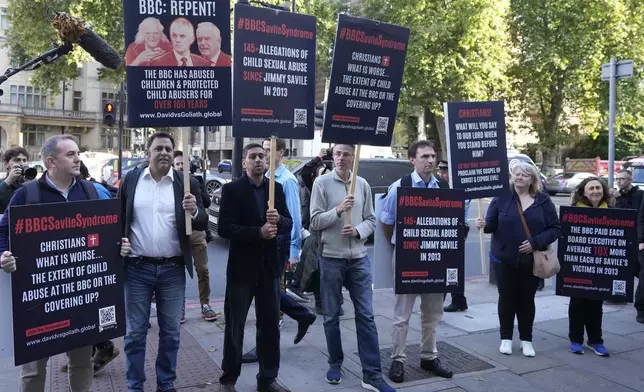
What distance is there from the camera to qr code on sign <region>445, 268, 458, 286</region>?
488 cm

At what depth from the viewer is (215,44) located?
427cm

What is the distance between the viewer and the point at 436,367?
480 cm

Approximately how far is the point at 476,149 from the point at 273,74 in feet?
7.85

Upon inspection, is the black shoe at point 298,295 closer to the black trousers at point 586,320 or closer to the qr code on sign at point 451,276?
the qr code on sign at point 451,276

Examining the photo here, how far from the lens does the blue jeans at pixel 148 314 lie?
401cm

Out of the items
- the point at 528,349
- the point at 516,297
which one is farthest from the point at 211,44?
the point at 528,349

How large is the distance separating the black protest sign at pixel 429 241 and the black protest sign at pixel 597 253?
151cm

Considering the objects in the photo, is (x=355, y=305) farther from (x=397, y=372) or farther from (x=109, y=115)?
(x=109, y=115)

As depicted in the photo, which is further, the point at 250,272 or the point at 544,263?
the point at 544,263

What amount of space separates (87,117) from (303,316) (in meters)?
61.1

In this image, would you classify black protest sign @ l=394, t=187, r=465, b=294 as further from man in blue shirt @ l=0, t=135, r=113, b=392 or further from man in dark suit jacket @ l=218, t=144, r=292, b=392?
man in blue shirt @ l=0, t=135, r=113, b=392

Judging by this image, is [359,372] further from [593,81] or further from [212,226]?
[593,81]

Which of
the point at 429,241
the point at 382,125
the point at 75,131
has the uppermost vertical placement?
the point at 75,131

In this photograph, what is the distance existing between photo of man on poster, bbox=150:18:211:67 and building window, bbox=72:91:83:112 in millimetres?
62499
